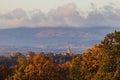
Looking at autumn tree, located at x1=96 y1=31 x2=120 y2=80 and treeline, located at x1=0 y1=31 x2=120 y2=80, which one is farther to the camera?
treeline, located at x1=0 y1=31 x2=120 y2=80

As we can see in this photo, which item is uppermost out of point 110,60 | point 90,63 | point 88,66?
Answer: point 110,60

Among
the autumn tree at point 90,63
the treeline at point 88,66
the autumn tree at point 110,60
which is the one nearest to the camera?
the autumn tree at point 110,60

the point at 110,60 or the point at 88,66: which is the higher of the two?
the point at 110,60

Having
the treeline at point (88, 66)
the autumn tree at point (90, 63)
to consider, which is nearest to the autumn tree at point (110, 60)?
the treeline at point (88, 66)

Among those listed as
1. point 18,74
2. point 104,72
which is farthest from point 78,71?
point 104,72

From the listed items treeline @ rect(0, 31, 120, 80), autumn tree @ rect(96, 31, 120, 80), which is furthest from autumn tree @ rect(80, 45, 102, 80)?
autumn tree @ rect(96, 31, 120, 80)

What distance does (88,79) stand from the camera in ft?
267

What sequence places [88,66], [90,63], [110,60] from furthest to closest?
[88,66] → [90,63] → [110,60]

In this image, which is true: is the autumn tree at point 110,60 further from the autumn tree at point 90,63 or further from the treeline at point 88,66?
the autumn tree at point 90,63

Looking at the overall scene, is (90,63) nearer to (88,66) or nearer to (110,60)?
(88,66)

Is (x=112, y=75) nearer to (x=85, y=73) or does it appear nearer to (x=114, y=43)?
(x=114, y=43)

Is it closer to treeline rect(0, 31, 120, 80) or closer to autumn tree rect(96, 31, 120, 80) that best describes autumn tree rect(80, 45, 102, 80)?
treeline rect(0, 31, 120, 80)

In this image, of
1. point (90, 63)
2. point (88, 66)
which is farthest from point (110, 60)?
point (88, 66)

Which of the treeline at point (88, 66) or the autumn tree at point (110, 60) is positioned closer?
the autumn tree at point (110, 60)
